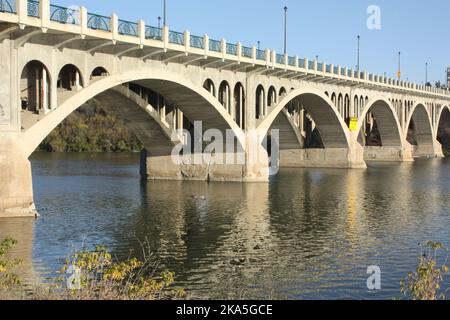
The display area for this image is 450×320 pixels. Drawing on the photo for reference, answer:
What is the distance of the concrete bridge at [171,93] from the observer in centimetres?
2995

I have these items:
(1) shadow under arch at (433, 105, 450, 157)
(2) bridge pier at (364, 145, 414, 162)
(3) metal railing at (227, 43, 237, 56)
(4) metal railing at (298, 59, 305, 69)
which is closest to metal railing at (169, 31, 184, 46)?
(3) metal railing at (227, 43, 237, 56)

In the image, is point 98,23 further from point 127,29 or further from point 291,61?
point 291,61

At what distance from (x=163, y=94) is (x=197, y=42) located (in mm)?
5557

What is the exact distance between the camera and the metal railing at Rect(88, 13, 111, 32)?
33719 mm

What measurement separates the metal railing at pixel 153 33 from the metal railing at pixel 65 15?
700 centimetres

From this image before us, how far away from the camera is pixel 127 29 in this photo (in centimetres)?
3700

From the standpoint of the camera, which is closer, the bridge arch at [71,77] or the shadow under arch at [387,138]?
the bridge arch at [71,77]

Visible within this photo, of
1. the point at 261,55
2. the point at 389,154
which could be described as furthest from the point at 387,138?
the point at 261,55

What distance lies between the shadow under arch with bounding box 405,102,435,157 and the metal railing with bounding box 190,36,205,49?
233ft

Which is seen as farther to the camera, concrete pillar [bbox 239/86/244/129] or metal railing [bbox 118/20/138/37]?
concrete pillar [bbox 239/86/244/129]

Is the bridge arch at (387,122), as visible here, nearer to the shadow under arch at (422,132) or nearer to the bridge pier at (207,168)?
the shadow under arch at (422,132)

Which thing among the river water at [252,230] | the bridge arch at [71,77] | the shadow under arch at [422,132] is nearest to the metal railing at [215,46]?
the river water at [252,230]

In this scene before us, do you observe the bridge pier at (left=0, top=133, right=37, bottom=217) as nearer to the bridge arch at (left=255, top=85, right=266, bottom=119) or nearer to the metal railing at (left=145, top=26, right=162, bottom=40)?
the metal railing at (left=145, top=26, right=162, bottom=40)

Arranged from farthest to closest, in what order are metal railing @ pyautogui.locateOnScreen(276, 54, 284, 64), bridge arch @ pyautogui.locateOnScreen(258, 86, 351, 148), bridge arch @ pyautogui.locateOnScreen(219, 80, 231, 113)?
bridge arch @ pyautogui.locateOnScreen(258, 86, 351, 148), metal railing @ pyautogui.locateOnScreen(276, 54, 284, 64), bridge arch @ pyautogui.locateOnScreen(219, 80, 231, 113)
